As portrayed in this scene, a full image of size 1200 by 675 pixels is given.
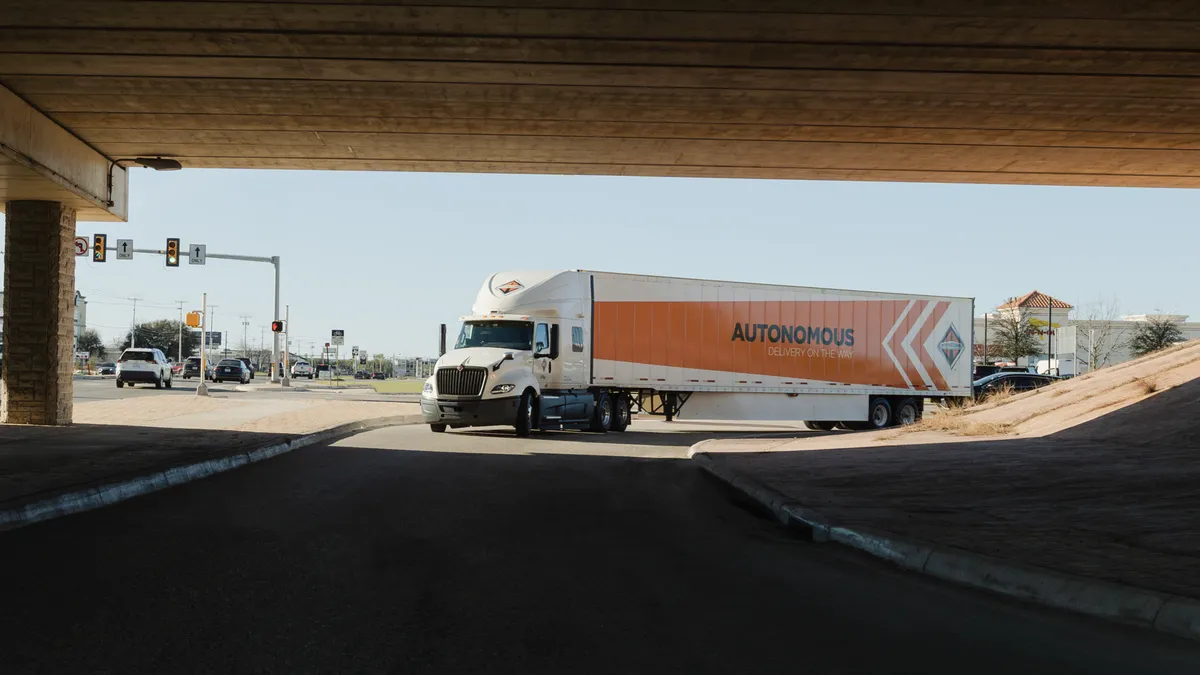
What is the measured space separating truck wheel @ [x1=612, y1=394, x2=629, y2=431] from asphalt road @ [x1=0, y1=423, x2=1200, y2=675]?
15.4 metres

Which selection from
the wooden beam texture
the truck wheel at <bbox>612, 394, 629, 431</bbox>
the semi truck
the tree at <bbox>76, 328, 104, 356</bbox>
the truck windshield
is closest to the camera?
the wooden beam texture

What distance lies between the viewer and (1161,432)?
14297 mm

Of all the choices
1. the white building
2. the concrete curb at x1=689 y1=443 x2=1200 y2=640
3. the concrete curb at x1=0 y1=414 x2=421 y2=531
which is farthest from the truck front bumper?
the white building

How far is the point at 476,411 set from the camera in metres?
22.3

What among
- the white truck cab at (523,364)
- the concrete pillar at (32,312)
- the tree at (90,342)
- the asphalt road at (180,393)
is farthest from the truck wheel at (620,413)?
the tree at (90,342)

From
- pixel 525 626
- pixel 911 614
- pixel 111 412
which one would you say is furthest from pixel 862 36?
pixel 111 412

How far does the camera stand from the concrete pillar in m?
18.7

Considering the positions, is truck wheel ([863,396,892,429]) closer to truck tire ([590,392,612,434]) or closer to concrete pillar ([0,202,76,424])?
truck tire ([590,392,612,434])

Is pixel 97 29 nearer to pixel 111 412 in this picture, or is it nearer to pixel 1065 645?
pixel 1065 645

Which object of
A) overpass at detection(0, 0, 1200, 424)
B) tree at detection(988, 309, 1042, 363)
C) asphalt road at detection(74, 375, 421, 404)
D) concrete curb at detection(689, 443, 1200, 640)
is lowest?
asphalt road at detection(74, 375, 421, 404)

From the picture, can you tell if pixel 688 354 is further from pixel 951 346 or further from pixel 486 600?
pixel 486 600

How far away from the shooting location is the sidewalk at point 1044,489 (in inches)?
282

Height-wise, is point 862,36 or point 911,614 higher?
point 862,36

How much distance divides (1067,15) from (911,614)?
733 cm
